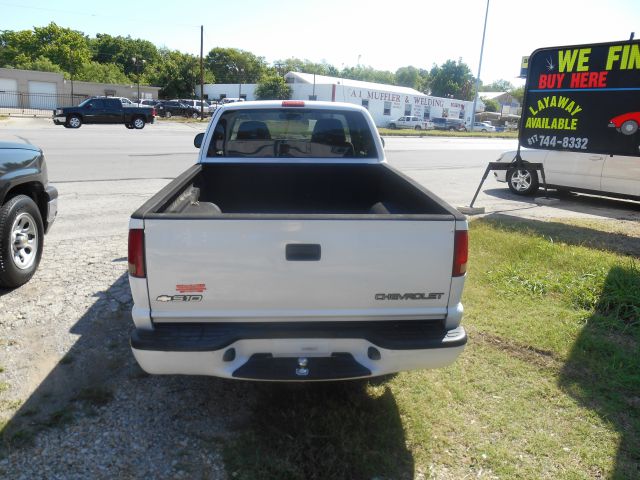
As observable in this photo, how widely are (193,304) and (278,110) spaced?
9.86 ft

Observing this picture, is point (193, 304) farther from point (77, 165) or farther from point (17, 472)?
point (77, 165)

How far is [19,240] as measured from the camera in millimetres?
4914

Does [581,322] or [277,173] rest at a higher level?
[277,173]

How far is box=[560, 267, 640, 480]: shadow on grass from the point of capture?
10.4 feet

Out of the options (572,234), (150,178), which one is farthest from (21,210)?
(572,234)

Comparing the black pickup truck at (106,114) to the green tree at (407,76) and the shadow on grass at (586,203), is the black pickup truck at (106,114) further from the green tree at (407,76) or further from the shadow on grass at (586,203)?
the green tree at (407,76)

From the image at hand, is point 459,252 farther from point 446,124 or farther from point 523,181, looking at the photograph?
point 446,124

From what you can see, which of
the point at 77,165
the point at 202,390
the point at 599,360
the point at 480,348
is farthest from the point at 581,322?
the point at 77,165

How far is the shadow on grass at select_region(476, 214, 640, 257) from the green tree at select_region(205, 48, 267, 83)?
271 ft

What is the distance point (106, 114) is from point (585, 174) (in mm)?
26091

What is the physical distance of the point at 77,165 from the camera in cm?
1274

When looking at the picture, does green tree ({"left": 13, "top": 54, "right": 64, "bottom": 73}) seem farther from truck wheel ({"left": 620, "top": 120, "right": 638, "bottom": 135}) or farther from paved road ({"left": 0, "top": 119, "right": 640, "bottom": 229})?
truck wheel ({"left": 620, "top": 120, "right": 638, "bottom": 135})

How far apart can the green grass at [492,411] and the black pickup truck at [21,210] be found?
9.39 ft

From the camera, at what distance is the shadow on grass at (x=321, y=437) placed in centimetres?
276
